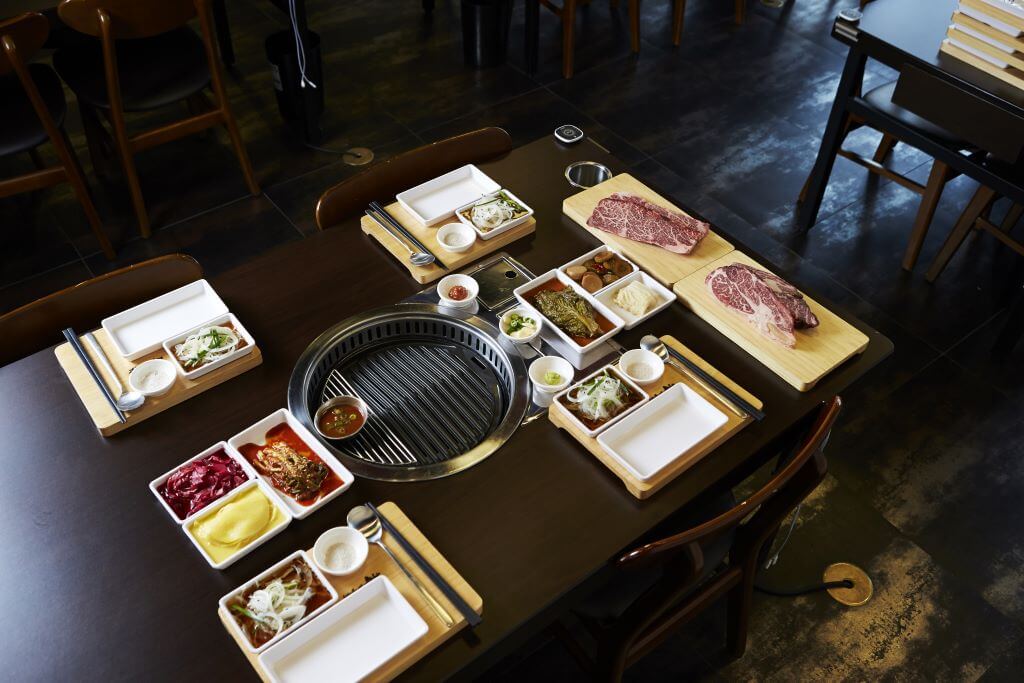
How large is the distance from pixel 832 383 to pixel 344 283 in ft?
3.97

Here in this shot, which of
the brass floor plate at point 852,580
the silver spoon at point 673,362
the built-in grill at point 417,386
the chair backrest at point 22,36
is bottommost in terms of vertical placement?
the brass floor plate at point 852,580

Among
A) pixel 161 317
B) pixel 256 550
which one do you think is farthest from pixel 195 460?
pixel 161 317

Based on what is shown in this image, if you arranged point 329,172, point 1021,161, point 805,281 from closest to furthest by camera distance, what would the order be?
point 1021,161 < point 805,281 < point 329,172

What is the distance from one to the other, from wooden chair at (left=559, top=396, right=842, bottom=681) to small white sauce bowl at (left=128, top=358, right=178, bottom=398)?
1039 mm

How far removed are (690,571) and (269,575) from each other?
0.81 metres

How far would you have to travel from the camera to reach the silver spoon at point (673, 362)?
187cm

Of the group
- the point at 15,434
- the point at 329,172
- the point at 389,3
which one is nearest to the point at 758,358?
the point at 15,434

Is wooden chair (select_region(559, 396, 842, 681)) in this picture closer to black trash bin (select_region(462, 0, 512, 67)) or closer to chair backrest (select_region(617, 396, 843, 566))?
chair backrest (select_region(617, 396, 843, 566))

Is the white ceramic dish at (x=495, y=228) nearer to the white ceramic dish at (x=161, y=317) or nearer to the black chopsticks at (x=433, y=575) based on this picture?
the white ceramic dish at (x=161, y=317)

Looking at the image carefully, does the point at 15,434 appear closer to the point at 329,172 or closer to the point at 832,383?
the point at 832,383

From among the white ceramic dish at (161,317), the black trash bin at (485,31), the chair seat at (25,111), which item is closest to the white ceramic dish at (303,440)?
the white ceramic dish at (161,317)

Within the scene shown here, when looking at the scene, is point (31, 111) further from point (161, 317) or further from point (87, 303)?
point (161, 317)

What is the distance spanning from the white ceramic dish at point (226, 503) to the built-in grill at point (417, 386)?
0.56 feet

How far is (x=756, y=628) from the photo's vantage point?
2.49 m
